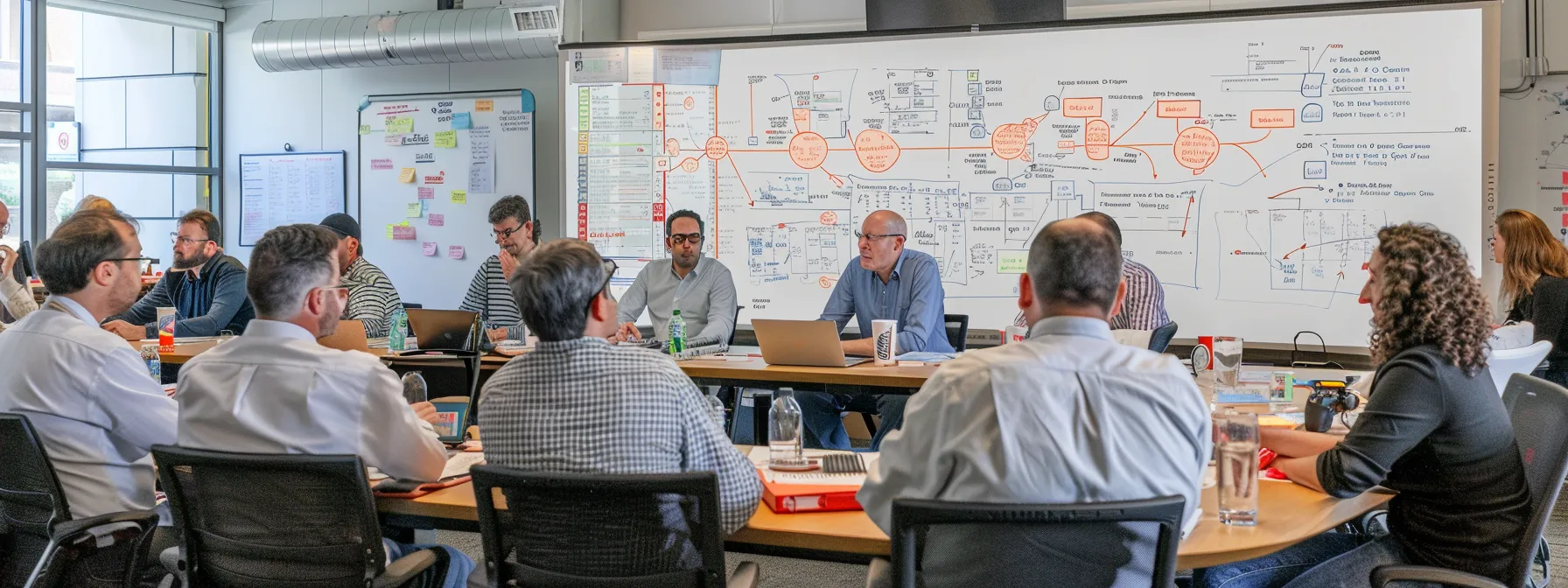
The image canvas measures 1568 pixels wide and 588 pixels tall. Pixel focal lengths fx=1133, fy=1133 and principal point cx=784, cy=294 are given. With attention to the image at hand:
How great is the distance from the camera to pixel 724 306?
17.2ft

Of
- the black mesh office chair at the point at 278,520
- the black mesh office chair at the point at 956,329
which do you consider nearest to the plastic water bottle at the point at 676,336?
the black mesh office chair at the point at 956,329

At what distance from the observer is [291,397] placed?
2123 millimetres

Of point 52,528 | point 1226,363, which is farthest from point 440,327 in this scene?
point 1226,363

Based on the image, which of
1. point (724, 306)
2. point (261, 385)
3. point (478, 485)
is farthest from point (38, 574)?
Answer: point (724, 306)

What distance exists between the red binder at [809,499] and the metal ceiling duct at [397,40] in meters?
4.81

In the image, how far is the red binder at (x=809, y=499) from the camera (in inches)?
82.7

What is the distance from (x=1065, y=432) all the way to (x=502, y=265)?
415cm

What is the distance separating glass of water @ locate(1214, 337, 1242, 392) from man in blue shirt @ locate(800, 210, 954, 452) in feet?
4.59

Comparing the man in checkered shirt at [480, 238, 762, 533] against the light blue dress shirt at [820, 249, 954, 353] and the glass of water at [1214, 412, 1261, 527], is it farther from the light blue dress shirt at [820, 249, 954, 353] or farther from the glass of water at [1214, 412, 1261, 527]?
the light blue dress shirt at [820, 249, 954, 353]

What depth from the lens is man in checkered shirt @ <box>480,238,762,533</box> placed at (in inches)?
74.3

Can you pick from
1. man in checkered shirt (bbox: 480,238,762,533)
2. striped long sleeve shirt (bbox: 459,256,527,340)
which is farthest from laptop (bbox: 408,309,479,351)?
man in checkered shirt (bbox: 480,238,762,533)

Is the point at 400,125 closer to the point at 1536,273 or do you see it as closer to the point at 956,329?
the point at 956,329

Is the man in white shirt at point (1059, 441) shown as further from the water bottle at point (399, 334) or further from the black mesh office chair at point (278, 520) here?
the water bottle at point (399, 334)

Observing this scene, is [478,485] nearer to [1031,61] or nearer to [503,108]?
[1031,61]
